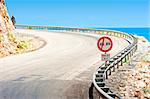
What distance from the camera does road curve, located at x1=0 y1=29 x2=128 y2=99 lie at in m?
13.5

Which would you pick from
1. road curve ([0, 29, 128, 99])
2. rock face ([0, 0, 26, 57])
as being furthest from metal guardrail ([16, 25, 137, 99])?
rock face ([0, 0, 26, 57])

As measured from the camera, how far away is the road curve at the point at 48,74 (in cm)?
1349

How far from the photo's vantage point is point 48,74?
58.2 ft

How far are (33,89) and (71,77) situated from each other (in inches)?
117

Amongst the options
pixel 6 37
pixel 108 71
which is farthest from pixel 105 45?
pixel 6 37

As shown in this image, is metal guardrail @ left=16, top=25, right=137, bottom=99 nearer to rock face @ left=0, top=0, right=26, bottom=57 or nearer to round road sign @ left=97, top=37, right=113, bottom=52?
round road sign @ left=97, top=37, right=113, bottom=52

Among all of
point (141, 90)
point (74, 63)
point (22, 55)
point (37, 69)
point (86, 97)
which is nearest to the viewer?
point (86, 97)

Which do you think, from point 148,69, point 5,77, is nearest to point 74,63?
point 148,69

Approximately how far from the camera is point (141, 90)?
51.0 ft

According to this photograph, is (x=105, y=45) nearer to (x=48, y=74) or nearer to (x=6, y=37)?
(x=48, y=74)

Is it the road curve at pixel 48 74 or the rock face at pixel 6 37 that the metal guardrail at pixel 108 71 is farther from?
the rock face at pixel 6 37

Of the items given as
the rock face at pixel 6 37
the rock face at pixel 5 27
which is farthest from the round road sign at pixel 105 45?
the rock face at pixel 5 27

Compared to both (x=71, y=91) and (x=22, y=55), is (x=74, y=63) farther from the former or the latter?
(x=71, y=91)

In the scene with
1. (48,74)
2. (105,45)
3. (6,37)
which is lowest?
(48,74)
